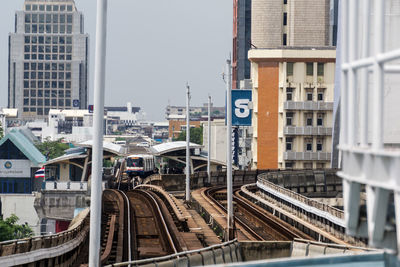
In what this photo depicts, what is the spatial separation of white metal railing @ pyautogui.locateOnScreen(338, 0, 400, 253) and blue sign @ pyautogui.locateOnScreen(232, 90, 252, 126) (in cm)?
6409

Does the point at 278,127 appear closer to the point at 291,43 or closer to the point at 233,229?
the point at 291,43

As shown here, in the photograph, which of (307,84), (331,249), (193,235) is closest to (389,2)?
(331,249)

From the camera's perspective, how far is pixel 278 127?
8312 centimetres

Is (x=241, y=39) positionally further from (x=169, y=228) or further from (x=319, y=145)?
(x=169, y=228)

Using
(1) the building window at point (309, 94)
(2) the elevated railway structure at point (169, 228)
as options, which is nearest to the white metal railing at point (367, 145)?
(2) the elevated railway structure at point (169, 228)

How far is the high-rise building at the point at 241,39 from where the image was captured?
443 ft

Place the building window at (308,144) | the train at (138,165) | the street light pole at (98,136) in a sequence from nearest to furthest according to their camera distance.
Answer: the street light pole at (98,136)
the building window at (308,144)
the train at (138,165)

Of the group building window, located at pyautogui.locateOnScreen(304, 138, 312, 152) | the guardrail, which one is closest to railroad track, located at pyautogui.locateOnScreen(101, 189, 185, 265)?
the guardrail

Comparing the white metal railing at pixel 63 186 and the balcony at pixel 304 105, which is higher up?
the balcony at pixel 304 105

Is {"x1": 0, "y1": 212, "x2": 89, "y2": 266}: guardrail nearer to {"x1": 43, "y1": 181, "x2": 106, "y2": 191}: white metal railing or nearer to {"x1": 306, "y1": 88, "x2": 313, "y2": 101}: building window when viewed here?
{"x1": 43, "y1": 181, "x2": 106, "y2": 191}: white metal railing

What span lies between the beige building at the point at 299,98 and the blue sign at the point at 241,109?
720 centimetres

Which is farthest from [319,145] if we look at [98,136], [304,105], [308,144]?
[98,136]

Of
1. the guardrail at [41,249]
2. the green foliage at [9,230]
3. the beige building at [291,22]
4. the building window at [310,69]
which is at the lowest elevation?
the green foliage at [9,230]

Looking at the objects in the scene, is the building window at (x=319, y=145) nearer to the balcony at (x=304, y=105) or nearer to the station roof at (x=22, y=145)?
the balcony at (x=304, y=105)
